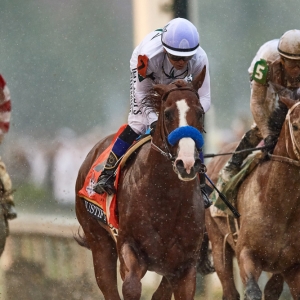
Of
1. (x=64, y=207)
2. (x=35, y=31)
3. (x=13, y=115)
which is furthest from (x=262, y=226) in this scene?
(x=35, y=31)

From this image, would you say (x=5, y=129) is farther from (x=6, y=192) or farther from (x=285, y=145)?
(x=285, y=145)

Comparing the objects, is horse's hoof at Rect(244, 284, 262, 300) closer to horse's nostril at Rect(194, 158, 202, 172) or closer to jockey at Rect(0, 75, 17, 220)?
horse's nostril at Rect(194, 158, 202, 172)

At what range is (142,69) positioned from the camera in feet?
21.8

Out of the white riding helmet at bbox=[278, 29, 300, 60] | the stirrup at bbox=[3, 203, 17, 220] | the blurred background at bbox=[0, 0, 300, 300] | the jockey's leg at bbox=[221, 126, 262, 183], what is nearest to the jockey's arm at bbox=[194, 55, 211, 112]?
the white riding helmet at bbox=[278, 29, 300, 60]

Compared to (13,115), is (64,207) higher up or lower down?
lower down

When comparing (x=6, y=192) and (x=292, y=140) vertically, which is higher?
(x=292, y=140)

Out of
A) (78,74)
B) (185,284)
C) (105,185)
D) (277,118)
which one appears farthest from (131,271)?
(78,74)

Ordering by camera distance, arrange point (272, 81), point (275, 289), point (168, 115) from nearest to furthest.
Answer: point (168, 115) → point (272, 81) → point (275, 289)

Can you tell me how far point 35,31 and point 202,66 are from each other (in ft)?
26.2

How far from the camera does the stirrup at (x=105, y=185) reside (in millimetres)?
6883

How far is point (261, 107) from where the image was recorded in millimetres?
8039

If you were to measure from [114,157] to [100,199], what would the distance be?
0.37 meters

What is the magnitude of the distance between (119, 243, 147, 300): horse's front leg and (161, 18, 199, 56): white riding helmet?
1410 mm

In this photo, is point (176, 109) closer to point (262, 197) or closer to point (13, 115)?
point (262, 197)
